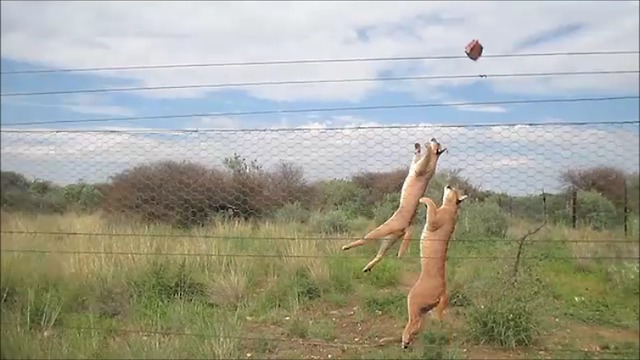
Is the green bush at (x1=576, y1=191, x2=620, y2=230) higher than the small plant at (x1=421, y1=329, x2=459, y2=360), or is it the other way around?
the green bush at (x1=576, y1=191, x2=620, y2=230)

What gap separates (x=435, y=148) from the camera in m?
5.12

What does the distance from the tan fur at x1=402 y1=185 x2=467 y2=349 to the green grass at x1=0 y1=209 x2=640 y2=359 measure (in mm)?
136

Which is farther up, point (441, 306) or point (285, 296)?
point (441, 306)

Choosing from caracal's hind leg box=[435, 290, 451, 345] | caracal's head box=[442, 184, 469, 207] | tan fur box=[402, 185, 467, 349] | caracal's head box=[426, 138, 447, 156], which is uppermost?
caracal's head box=[426, 138, 447, 156]

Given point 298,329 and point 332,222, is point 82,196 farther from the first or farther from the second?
point 298,329

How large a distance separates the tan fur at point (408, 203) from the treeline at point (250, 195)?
0.27 feet

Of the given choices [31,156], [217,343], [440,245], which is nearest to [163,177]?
[31,156]

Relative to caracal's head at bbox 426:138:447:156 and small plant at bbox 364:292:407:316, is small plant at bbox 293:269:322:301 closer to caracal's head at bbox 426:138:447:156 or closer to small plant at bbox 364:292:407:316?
small plant at bbox 364:292:407:316

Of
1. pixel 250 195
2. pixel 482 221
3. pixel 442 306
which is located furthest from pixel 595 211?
pixel 250 195

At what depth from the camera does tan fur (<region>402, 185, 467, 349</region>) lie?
17.3ft

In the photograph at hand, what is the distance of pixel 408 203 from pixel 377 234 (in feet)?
1.13

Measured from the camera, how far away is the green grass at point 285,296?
5.21 m

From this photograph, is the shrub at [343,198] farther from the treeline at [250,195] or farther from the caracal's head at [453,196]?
the caracal's head at [453,196]

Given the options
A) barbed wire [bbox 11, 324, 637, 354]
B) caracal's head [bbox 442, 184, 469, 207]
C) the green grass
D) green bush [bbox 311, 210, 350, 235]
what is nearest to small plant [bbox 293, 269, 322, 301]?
the green grass
